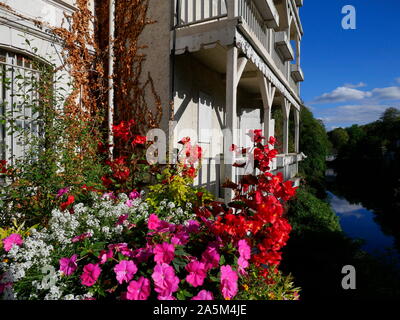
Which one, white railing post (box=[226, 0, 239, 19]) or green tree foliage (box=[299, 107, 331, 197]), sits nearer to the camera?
white railing post (box=[226, 0, 239, 19])

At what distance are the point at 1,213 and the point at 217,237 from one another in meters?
2.39

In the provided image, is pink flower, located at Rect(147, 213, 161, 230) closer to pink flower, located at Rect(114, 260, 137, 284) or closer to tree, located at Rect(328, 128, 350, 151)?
pink flower, located at Rect(114, 260, 137, 284)

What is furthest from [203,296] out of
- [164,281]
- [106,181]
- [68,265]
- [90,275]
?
[106,181]

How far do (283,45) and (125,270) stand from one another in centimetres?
855

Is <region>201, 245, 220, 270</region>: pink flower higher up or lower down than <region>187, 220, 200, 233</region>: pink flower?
lower down

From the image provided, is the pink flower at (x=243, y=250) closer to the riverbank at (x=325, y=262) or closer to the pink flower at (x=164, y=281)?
the pink flower at (x=164, y=281)

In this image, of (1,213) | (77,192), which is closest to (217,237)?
(77,192)

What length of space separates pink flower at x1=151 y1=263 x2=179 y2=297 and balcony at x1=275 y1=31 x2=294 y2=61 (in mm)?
8202

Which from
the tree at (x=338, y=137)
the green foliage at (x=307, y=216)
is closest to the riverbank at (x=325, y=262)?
the green foliage at (x=307, y=216)

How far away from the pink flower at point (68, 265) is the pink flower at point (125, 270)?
0.32 meters

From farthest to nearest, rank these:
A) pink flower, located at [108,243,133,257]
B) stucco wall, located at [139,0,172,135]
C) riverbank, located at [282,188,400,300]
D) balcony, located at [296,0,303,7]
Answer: balcony, located at [296,0,303,7] → stucco wall, located at [139,0,172,135] → riverbank, located at [282,188,400,300] → pink flower, located at [108,243,133,257]

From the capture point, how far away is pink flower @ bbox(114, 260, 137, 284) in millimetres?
1729

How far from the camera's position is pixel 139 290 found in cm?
170

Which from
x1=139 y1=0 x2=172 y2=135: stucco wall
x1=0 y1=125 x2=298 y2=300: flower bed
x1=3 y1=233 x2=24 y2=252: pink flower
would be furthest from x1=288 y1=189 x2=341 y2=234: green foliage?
x1=3 y1=233 x2=24 y2=252: pink flower
